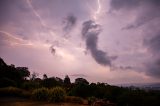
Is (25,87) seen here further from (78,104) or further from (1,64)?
(78,104)

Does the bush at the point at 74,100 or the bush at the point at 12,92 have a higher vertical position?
the bush at the point at 12,92

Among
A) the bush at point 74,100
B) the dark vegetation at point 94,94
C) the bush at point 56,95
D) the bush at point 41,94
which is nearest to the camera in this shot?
A: the dark vegetation at point 94,94

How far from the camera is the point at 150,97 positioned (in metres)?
16.3

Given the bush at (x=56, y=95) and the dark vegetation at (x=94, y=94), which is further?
the bush at (x=56, y=95)

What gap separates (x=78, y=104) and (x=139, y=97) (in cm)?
448

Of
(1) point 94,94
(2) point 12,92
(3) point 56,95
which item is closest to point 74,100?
(3) point 56,95

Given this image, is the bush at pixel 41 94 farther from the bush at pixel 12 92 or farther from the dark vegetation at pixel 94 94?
the bush at pixel 12 92

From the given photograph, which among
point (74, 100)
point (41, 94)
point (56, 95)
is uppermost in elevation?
point (41, 94)

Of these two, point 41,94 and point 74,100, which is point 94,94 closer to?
point 74,100

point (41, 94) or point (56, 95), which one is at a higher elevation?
point (41, 94)

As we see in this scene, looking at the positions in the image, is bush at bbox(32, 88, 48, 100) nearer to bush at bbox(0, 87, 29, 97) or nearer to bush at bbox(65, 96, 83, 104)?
bush at bbox(65, 96, 83, 104)

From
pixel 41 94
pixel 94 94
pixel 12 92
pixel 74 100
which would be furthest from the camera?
pixel 12 92

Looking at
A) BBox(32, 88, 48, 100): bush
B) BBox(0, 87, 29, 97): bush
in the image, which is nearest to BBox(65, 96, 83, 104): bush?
BBox(32, 88, 48, 100): bush

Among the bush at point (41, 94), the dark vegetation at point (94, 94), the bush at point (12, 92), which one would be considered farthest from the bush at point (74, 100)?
the bush at point (12, 92)
